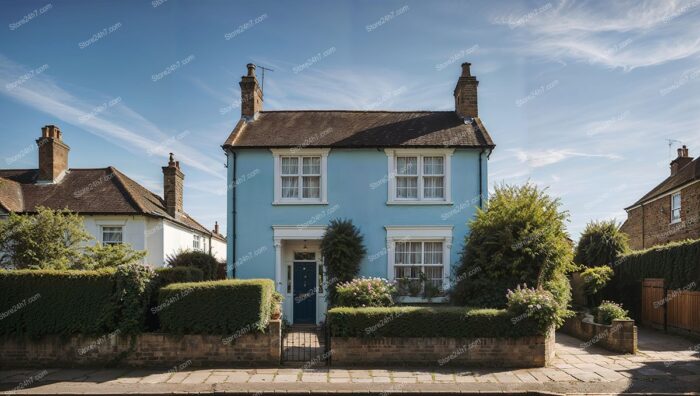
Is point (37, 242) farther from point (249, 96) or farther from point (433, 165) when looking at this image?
point (433, 165)

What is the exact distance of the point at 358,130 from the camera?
18812 millimetres

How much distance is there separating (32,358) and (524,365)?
11.5 m

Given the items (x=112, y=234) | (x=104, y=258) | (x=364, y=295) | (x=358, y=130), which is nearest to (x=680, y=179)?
(x=358, y=130)

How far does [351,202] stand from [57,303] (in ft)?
31.0

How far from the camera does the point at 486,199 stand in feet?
58.0

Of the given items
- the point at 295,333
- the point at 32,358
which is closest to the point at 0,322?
the point at 32,358

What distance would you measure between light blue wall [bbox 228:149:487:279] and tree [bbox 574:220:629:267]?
7.32 m

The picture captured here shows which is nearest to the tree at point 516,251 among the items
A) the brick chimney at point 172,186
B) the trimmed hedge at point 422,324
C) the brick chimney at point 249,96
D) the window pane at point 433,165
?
the trimmed hedge at point 422,324

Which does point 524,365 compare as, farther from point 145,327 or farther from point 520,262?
point 145,327

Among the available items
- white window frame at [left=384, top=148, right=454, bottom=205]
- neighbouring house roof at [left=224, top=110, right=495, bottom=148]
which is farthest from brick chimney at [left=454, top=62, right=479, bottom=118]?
white window frame at [left=384, top=148, right=454, bottom=205]

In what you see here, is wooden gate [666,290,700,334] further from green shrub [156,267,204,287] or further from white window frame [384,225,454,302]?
green shrub [156,267,204,287]

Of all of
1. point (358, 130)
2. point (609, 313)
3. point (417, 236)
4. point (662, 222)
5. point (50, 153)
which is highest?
point (358, 130)

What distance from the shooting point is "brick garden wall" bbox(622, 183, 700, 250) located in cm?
2320

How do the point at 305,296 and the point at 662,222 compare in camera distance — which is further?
the point at 662,222
